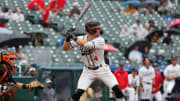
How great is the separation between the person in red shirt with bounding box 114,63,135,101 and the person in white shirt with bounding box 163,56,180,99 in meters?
1.26

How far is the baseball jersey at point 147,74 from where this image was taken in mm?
11430

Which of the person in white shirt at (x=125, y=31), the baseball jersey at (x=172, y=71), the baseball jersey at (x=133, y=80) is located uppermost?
the person in white shirt at (x=125, y=31)

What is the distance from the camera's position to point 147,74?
11422mm

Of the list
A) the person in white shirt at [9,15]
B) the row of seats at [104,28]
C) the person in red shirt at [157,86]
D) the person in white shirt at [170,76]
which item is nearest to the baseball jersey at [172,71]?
the person in white shirt at [170,76]

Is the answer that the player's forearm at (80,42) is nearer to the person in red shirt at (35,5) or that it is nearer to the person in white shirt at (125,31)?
the person in red shirt at (35,5)

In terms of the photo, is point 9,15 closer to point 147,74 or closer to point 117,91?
point 147,74

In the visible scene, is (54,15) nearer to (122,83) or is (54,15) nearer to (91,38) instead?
(122,83)

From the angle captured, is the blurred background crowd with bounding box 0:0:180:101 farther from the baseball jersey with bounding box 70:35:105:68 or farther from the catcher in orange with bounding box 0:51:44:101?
the baseball jersey with bounding box 70:35:105:68

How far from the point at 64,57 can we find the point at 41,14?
7.82 feet

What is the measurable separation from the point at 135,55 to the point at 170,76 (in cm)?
203

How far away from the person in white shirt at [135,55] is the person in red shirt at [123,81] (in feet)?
8.10

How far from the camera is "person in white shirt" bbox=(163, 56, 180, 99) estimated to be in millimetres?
11609

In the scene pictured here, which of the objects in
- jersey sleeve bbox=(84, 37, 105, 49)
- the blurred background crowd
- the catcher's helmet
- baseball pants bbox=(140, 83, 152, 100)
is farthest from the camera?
baseball pants bbox=(140, 83, 152, 100)

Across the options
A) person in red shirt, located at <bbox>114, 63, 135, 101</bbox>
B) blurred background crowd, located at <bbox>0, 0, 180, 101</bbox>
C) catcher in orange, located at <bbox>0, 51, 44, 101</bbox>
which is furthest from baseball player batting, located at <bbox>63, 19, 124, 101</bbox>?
person in red shirt, located at <bbox>114, 63, 135, 101</bbox>
